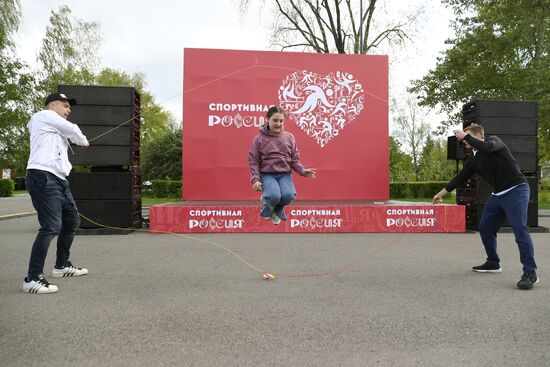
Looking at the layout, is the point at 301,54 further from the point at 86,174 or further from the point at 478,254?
the point at 478,254

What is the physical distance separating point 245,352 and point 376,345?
90cm

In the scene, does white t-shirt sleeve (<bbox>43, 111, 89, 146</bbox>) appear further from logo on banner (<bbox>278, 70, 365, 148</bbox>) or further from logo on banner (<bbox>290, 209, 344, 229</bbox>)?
logo on banner (<bbox>278, 70, 365, 148</bbox>)

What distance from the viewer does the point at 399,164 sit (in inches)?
1727

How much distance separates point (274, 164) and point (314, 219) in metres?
4.94

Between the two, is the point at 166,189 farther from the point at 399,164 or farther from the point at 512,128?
the point at 399,164

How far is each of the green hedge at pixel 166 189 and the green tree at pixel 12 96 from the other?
812 centimetres

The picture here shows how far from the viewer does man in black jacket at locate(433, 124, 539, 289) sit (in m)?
4.94

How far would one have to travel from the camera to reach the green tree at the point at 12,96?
20422mm

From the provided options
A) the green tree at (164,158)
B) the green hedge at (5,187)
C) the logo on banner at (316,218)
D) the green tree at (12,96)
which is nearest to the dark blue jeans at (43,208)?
the logo on banner at (316,218)

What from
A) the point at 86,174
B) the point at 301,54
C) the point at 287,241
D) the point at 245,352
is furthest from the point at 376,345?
the point at 301,54

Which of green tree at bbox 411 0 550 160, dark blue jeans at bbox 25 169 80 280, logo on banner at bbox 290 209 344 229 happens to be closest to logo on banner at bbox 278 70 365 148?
logo on banner at bbox 290 209 344 229

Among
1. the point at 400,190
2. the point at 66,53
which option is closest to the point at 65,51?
the point at 66,53

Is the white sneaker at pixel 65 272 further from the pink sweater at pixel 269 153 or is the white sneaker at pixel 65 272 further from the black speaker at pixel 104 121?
the black speaker at pixel 104 121

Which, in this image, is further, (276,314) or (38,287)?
(38,287)
